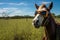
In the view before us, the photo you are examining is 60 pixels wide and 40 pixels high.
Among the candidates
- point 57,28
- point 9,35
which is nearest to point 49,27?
point 57,28

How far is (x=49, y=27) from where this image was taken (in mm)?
5949

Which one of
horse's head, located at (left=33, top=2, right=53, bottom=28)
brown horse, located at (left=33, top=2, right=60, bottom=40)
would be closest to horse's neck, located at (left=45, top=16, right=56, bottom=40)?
brown horse, located at (left=33, top=2, right=60, bottom=40)

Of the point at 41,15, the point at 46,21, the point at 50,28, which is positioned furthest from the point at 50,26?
the point at 41,15

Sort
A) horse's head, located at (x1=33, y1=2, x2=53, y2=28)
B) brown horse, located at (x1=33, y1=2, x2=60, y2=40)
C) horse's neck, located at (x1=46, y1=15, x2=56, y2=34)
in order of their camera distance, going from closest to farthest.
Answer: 1. horse's head, located at (x1=33, y1=2, x2=53, y2=28)
2. brown horse, located at (x1=33, y1=2, x2=60, y2=40)
3. horse's neck, located at (x1=46, y1=15, x2=56, y2=34)

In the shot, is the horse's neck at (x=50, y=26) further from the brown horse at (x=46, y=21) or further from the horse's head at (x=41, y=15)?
the horse's head at (x=41, y=15)

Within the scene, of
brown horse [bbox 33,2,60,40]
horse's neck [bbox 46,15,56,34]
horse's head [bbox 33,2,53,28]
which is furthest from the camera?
horse's neck [bbox 46,15,56,34]

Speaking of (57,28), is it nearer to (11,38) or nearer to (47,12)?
(47,12)

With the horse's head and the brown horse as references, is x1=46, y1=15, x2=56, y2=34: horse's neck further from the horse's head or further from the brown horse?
the horse's head

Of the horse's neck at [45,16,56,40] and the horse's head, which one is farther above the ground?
the horse's head

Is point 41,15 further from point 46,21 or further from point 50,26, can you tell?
point 50,26

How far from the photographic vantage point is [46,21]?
578 centimetres

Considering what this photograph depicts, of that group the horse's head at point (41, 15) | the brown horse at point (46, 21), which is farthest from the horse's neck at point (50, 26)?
the horse's head at point (41, 15)

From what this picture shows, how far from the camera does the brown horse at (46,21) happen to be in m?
5.65

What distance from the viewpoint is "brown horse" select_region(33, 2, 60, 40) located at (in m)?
5.65
